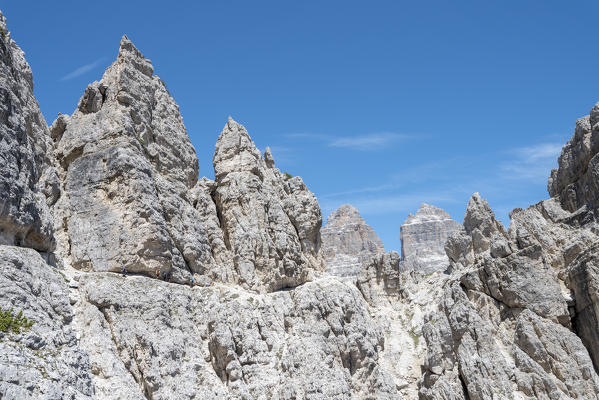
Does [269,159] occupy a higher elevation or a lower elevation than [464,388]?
higher

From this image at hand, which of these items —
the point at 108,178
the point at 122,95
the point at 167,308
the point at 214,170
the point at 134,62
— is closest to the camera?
the point at 167,308

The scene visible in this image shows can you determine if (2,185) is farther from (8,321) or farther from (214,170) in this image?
(214,170)

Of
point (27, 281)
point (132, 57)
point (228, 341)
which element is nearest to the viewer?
point (27, 281)

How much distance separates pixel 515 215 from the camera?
83625 millimetres

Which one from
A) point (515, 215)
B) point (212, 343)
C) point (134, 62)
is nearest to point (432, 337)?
point (515, 215)

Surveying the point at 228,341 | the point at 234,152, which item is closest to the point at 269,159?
the point at 234,152

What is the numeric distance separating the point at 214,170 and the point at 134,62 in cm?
1628

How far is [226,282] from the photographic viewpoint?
A: 213ft

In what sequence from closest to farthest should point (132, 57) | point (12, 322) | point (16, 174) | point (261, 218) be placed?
point (12, 322) < point (16, 174) < point (261, 218) < point (132, 57)

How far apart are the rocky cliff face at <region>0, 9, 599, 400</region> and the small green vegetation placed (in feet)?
2.57

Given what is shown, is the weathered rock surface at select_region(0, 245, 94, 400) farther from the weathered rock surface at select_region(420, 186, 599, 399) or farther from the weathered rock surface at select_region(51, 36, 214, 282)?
the weathered rock surface at select_region(420, 186, 599, 399)

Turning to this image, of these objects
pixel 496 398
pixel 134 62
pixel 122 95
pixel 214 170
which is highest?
pixel 134 62

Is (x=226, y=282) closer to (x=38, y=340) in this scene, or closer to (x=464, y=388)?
(x=38, y=340)

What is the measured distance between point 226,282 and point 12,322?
94.2 feet
